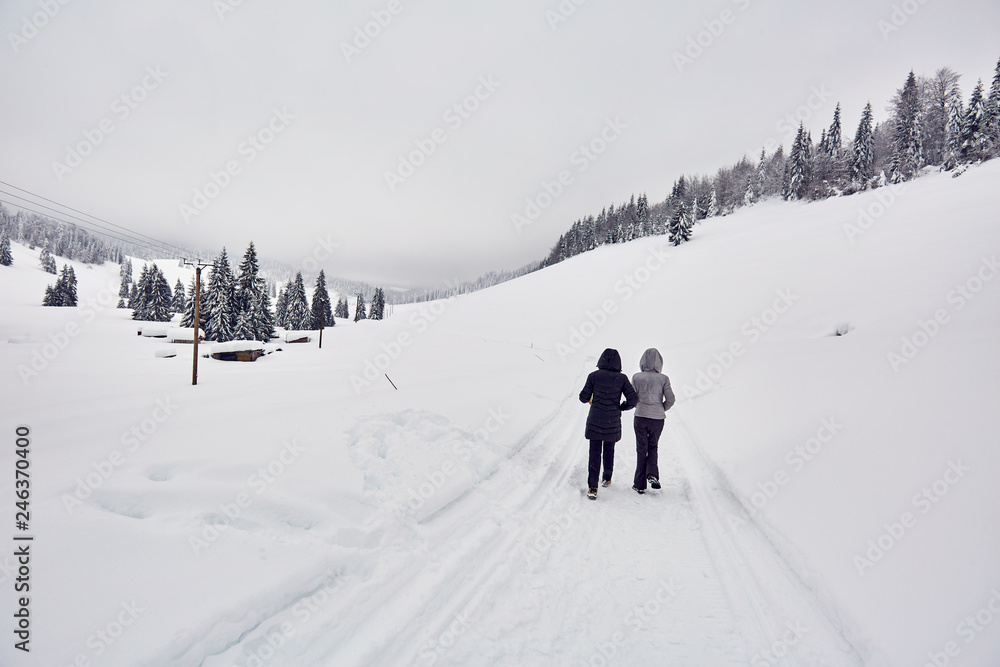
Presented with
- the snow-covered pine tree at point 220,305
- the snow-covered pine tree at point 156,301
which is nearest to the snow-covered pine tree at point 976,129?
the snow-covered pine tree at point 220,305

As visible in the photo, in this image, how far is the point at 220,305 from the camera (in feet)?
131

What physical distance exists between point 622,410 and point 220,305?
158 ft

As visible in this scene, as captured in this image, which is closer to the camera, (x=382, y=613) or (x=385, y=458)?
(x=382, y=613)

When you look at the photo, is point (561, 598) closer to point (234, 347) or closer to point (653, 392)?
point (653, 392)

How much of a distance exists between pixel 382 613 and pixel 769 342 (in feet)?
56.1

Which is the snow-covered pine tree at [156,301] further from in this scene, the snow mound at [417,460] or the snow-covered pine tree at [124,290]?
the snow mound at [417,460]

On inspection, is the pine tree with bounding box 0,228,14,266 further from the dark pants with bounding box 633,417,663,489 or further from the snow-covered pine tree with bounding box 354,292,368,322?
the dark pants with bounding box 633,417,663,489

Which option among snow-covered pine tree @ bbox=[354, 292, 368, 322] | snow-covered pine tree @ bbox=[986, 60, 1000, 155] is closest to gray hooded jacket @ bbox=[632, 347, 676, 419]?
snow-covered pine tree @ bbox=[986, 60, 1000, 155]

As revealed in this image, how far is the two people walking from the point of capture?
5598 millimetres

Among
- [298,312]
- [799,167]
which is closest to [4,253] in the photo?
[298,312]

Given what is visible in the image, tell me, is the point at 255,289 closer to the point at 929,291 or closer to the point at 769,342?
the point at 769,342

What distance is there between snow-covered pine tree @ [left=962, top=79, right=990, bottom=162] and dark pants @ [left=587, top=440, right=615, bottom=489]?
54.3 metres

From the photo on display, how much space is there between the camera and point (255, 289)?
41750 millimetres

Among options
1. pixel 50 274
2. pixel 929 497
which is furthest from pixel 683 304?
pixel 50 274
